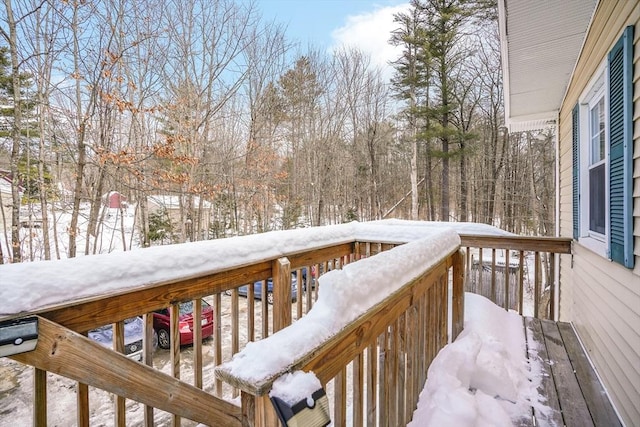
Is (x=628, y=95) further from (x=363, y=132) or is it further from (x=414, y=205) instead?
(x=363, y=132)

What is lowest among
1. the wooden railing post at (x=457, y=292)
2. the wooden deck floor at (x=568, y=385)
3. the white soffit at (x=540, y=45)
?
the wooden deck floor at (x=568, y=385)

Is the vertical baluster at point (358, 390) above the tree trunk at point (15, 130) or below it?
below

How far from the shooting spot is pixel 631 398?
193 cm

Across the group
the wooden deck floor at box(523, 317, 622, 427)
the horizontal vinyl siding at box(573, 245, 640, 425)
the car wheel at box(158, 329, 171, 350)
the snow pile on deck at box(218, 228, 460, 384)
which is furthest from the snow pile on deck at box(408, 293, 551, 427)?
the car wheel at box(158, 329, 171, 350)

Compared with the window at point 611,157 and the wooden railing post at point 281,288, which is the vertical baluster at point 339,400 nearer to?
the wooden railing post at point 281,288

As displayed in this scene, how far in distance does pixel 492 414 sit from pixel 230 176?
1104cm

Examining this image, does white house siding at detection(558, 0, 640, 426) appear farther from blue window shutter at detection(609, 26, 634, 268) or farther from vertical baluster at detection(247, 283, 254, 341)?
vertical baluster at detection(247, 283, 254, 341)

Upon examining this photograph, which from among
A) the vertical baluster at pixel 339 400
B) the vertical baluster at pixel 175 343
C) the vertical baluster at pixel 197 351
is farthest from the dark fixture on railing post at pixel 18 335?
the vertical baluster at pixel 339 400

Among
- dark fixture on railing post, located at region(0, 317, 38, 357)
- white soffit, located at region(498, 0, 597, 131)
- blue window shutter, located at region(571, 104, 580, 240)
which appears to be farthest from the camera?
blue window shutter, located at region(571, 104, 580, 240)

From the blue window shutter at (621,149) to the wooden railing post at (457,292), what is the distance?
0.95m

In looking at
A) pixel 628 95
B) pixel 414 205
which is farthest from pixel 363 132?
pixel 628 95

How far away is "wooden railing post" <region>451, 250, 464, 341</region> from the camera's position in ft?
8.82

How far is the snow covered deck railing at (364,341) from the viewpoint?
0.76 metres

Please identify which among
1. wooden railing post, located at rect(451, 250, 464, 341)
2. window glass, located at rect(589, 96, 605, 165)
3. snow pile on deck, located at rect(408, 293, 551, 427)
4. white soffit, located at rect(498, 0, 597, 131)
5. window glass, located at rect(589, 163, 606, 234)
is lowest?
snow pile on deck, located at rect(408, 293, 551, 427)
